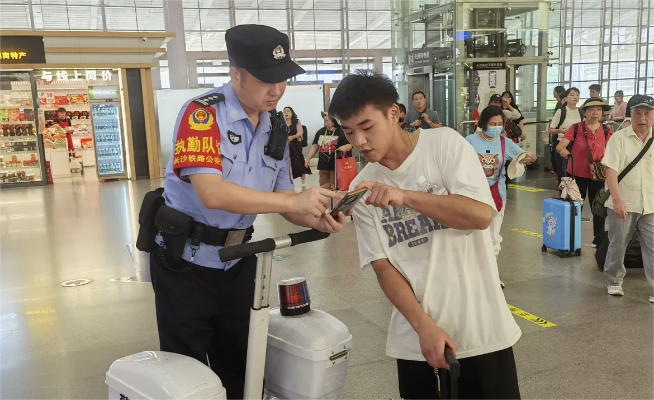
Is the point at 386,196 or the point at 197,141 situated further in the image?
the point at 197,141

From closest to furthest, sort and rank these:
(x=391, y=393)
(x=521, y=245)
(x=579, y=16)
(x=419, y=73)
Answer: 1. (x=391, y=393)
2. (x=521, y=245)
3. (x=419, y=73)
4. (x=579, y=16)

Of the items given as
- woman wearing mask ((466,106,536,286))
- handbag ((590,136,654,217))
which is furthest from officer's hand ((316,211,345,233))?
handbag ((590,136,654,217))

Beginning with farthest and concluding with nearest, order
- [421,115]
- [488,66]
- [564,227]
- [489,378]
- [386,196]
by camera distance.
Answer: [488,66], [421,115], [564,227], [489,378], [386,196]

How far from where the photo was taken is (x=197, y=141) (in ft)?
5.72

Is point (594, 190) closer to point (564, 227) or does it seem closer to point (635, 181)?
point (564, 227)

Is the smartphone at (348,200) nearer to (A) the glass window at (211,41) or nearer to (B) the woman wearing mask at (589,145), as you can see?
(B) the woman wearing mask at (589,145)

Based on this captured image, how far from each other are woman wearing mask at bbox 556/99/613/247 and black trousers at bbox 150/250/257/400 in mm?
4838

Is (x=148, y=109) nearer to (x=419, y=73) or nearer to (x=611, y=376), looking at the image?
(x=419, y=73)

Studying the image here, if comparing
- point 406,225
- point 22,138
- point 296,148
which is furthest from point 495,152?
point 22,138

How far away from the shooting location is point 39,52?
501 inches

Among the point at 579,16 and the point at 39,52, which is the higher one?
the point at 579,16

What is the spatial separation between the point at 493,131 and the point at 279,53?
3522 mm

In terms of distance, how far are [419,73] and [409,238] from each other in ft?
41.9

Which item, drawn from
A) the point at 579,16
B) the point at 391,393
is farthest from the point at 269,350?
the point at 579,16
